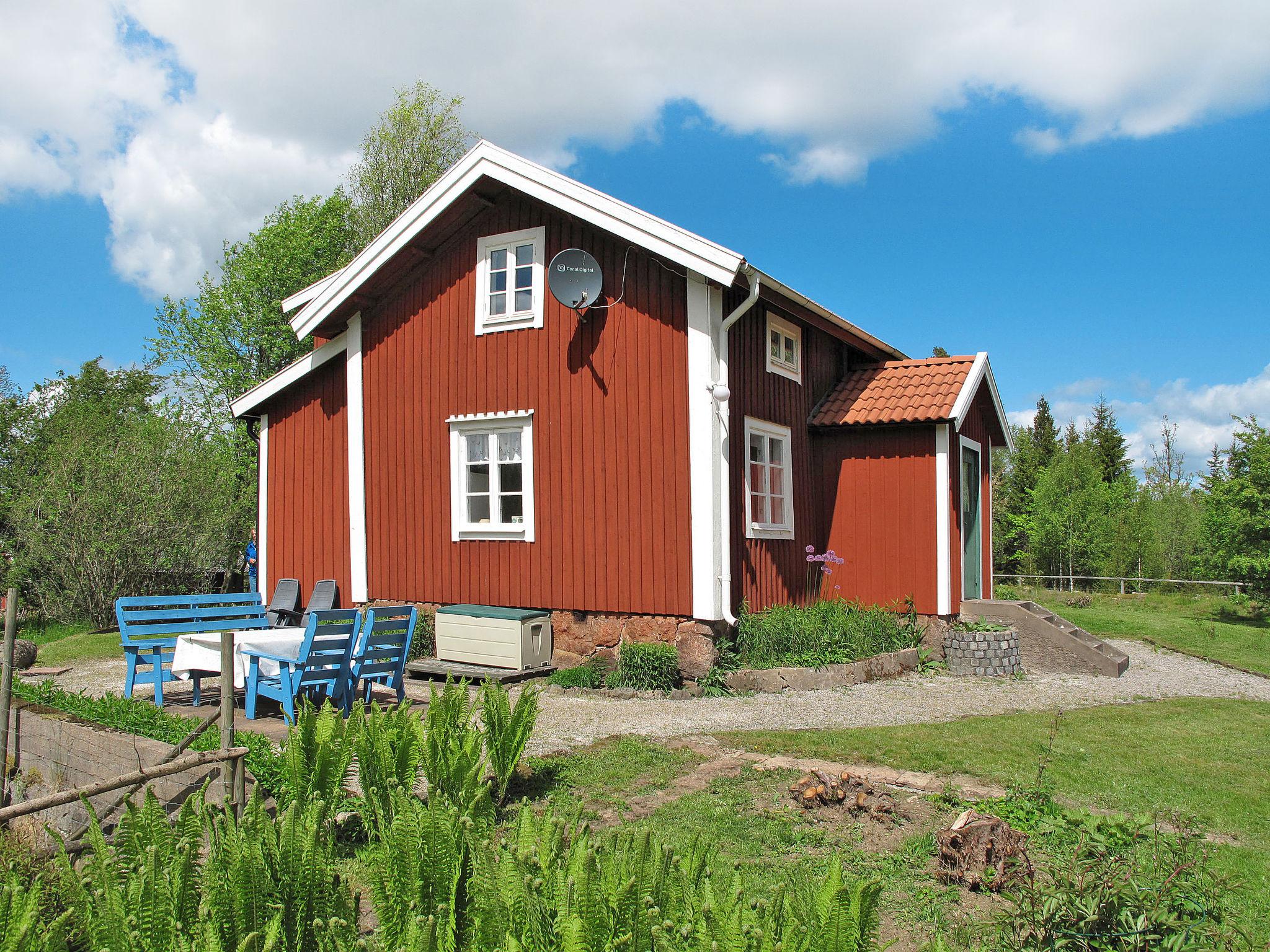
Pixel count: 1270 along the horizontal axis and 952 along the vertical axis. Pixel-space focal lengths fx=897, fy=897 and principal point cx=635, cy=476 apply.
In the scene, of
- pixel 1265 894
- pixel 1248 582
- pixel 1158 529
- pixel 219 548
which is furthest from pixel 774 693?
pixel 1158 529

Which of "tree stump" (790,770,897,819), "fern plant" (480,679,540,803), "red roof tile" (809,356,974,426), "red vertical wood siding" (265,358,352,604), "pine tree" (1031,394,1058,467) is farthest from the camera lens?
"pine tree" (1031,394,1058,467)

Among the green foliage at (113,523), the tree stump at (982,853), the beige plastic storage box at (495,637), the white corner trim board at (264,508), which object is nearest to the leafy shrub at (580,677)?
the beige plastic storage box at (495,637)

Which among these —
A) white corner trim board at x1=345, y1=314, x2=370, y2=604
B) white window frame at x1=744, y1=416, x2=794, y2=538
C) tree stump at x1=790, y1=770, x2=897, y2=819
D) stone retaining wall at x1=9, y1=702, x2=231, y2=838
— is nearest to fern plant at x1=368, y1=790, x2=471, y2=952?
stone retaining wall at x1=9, y1=702, x2=231, y2=838

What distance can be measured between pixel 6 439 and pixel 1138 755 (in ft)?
85.2

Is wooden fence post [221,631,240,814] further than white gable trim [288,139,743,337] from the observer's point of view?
No

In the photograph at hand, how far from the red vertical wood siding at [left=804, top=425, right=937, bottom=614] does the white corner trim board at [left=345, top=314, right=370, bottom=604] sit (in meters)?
6.34

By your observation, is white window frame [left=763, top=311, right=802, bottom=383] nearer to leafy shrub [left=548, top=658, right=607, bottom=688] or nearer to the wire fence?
leafy shrub [left=548, top=658, right=607, bottom=688]

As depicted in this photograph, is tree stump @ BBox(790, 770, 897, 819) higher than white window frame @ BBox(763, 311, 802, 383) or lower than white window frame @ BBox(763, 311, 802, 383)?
lower

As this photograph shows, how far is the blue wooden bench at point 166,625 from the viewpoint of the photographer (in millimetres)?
7953

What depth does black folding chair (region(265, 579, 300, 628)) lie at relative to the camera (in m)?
12.8

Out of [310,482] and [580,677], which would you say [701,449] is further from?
[310,482]

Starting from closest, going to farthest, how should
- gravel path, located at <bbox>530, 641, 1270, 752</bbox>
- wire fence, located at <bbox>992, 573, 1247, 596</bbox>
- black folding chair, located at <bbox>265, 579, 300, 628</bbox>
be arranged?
1. gravel path, located at <bbox>530, 641, 1270, 752</bbox>
2. black folding chair, located at <bbox>265, 579, 300, 628</bbox>
3. wire fence, located at <bbox>992, 573, 1247, 596</bbox>

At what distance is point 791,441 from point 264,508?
318 inches

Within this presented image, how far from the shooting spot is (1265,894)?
3.90 m
